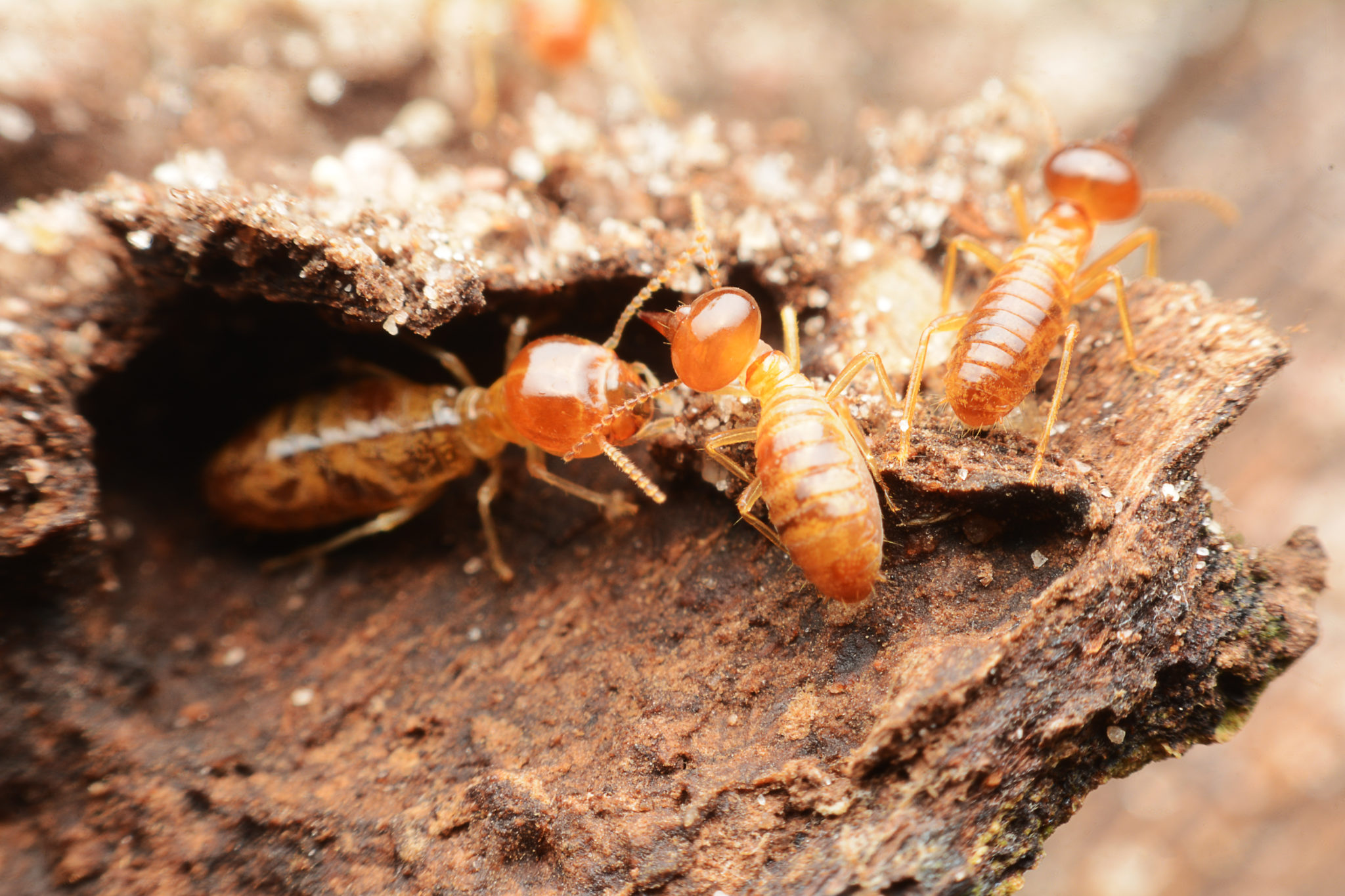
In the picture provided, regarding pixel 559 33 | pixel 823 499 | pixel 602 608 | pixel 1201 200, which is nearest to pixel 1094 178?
pixel 1201 200

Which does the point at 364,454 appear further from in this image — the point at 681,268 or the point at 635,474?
the point at 681,268

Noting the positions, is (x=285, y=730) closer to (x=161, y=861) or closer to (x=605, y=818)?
(x=161, y=861)

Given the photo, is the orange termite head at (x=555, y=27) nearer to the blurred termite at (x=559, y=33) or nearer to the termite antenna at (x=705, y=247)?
the blurred termite at (x=559, y=33)

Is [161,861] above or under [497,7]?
under

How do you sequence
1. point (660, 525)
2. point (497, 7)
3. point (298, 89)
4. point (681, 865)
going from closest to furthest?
point (681, 865) < point (660, 525) < point (298, 89) < point (497, 7)

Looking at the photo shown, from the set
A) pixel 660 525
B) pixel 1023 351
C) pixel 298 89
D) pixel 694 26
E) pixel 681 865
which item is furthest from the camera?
pixel 694 26

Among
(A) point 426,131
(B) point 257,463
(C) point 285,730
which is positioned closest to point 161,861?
(C) point 285,730

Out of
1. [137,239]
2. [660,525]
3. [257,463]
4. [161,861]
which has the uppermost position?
[137,239]

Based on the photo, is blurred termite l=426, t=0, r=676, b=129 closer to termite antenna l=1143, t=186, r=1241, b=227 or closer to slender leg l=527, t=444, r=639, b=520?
slender leg l=527, t=444, r=639, b=520

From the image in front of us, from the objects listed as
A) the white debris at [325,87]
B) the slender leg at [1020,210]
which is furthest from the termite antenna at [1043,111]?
the white debris at [325,87]
